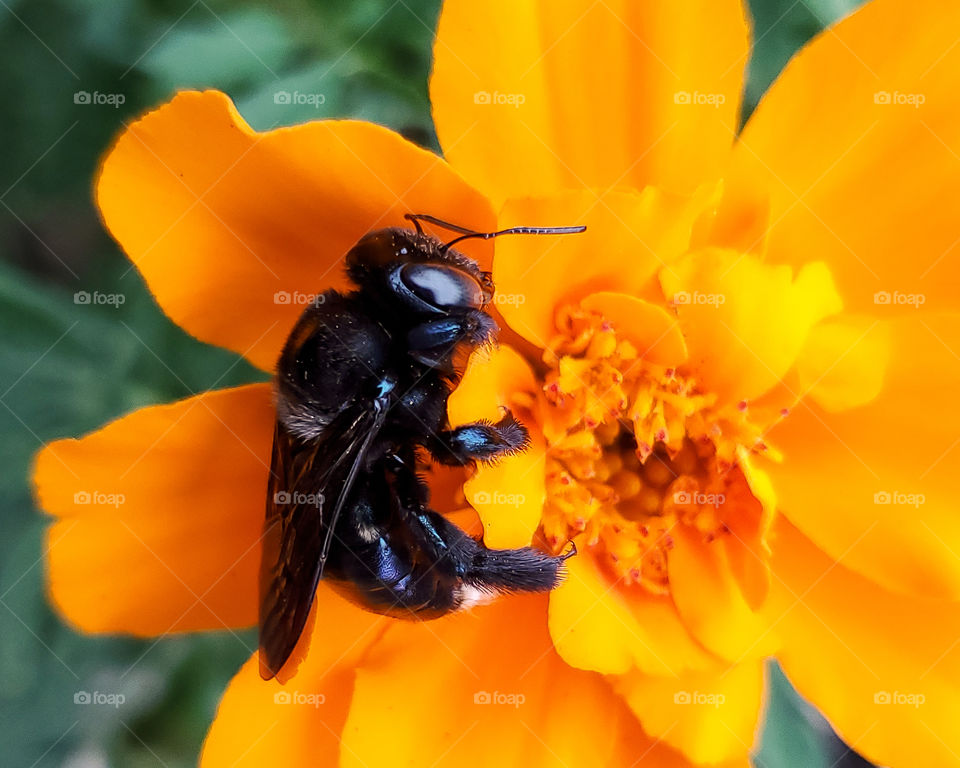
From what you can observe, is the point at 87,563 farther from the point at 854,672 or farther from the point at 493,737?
the point at 854,672

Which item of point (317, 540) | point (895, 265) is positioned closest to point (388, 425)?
point (317, 540)

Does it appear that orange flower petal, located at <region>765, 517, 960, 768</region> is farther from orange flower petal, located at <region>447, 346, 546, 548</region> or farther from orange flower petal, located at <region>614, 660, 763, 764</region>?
orange flower petal, located at <region>447, 346, 546, 548</region>

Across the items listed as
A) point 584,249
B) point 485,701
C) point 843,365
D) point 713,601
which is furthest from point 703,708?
point 584,249

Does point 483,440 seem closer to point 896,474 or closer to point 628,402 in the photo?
point 628,402

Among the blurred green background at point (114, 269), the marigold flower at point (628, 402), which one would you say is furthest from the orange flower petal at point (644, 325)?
the blurred green background at point (114, 269)

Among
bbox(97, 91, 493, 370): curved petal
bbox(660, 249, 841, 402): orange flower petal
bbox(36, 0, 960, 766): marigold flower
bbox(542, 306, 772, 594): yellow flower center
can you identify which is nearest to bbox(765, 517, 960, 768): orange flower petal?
bbox(36, 0, 960, 766): marigold flower
